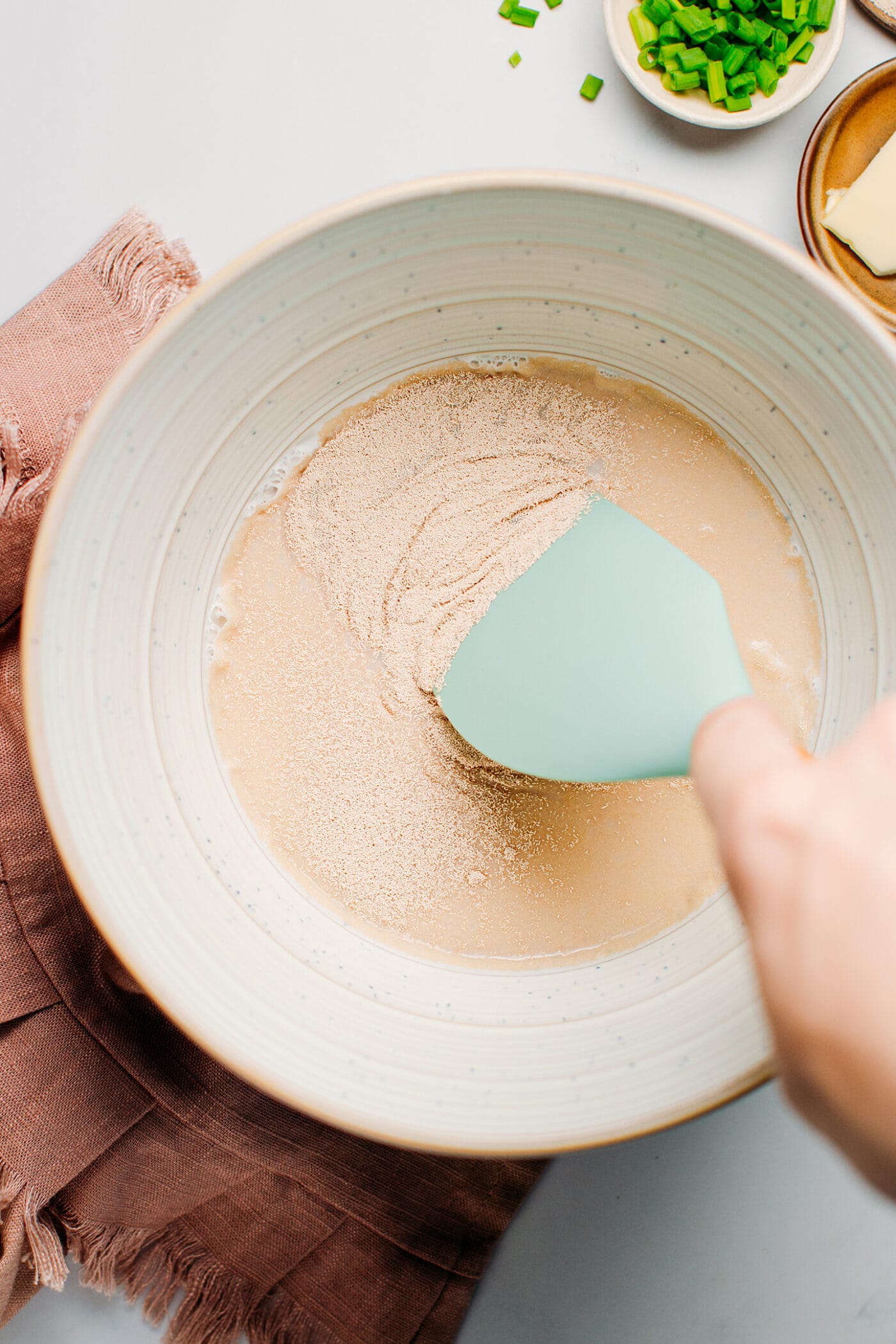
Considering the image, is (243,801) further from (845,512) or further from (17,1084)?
(845,512)

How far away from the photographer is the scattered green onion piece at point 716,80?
84 centimetres

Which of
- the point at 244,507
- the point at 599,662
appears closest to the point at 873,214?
the point at 599,662

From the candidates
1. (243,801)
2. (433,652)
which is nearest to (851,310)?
(433,652)

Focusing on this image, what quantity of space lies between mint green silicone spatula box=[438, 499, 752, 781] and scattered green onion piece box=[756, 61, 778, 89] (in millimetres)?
431

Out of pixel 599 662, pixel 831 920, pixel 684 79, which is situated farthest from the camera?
pixel 684 79

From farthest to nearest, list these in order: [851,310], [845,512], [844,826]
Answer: [845,512], [851,310], [844,826]

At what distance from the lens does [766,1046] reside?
25.9 inches

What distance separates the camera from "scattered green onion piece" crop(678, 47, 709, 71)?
835 millimetres

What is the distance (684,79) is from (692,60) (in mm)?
17

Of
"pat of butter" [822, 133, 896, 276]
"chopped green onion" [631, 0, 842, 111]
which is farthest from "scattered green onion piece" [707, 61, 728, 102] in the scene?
"pat of butter" [822, 133, 896, 276]

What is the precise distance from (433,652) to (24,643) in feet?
1.10

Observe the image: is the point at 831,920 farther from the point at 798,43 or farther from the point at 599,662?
the point at 798,43

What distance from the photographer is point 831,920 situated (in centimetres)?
36

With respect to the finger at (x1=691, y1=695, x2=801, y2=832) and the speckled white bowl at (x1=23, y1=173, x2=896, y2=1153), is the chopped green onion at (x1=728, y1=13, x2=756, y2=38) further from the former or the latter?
the finger at (x1=691, y1=695, x2=801, y2=832)
